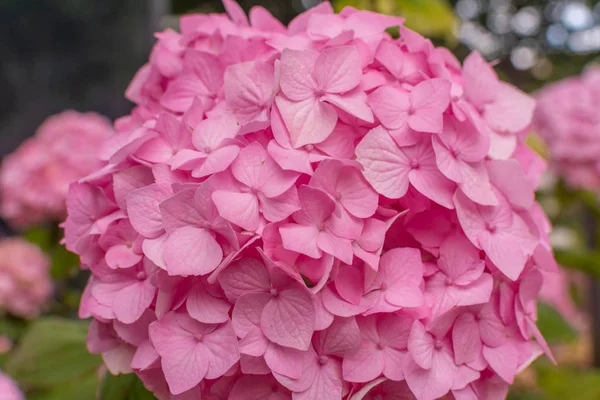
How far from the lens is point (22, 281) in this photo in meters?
1.35

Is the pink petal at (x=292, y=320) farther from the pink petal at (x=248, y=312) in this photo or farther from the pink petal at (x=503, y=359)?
the pink petal at (x=503, y=359)

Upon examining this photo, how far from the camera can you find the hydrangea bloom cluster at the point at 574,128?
1277 millimetres

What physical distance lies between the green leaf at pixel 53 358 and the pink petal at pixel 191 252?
1.17ft

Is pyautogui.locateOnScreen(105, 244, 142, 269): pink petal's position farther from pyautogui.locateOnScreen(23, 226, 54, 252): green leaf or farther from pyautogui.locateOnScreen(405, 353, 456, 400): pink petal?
pyautogui.locateOnScreen(23, 226, 54, 252): green leaf

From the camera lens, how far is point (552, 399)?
46.1 inches

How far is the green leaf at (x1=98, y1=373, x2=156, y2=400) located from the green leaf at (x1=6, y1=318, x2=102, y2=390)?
0.55 ft

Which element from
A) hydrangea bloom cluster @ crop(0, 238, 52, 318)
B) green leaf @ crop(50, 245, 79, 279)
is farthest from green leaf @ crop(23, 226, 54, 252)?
green leaf @ crop(50, 245, 79, 279)

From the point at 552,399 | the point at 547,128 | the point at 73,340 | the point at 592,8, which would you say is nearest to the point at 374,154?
the point at 73,340

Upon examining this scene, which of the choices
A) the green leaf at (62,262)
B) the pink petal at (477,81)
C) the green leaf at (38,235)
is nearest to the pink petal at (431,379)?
the pink petal at (477,81)

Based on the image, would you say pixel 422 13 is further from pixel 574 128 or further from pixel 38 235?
pixel 38 235

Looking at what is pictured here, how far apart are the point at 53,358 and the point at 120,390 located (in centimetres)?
24

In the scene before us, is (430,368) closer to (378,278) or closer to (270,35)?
(378,278)

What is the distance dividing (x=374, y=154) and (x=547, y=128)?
1.16m

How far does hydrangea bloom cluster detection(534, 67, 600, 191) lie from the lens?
1.28m
